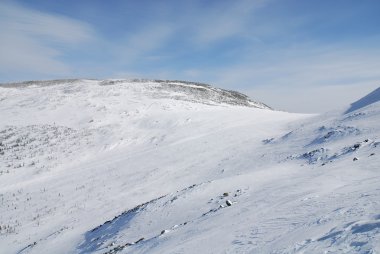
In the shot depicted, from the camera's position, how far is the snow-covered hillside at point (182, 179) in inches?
346

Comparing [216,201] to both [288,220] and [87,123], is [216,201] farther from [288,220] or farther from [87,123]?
[87,123]

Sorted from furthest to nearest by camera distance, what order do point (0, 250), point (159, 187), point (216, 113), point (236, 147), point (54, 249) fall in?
1. point (216, 113)
2. point (236, 147)
3. point (159, 187)
4. point (0, 250)
5. point (54, 249)

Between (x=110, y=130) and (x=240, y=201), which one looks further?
(x=110, y=130)

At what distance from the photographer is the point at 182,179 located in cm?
2120

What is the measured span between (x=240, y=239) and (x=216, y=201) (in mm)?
5091

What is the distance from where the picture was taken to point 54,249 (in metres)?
14.7

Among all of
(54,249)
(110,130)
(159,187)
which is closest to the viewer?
(54,249)

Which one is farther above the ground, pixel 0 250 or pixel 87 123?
pixel 87 123

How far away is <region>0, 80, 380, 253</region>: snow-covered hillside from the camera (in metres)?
8.78

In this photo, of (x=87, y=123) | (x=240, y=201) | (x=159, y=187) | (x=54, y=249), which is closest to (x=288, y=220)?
(x=240, y=201)

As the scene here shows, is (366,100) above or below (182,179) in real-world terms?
above

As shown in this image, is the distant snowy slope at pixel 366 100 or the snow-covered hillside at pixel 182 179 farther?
the distant snowy slope at pixel 366 100

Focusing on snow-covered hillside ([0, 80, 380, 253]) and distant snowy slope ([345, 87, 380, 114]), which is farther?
distant snowy slope ([345, 87, 380, 114])

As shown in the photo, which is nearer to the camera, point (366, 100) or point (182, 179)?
point (182, 179)
